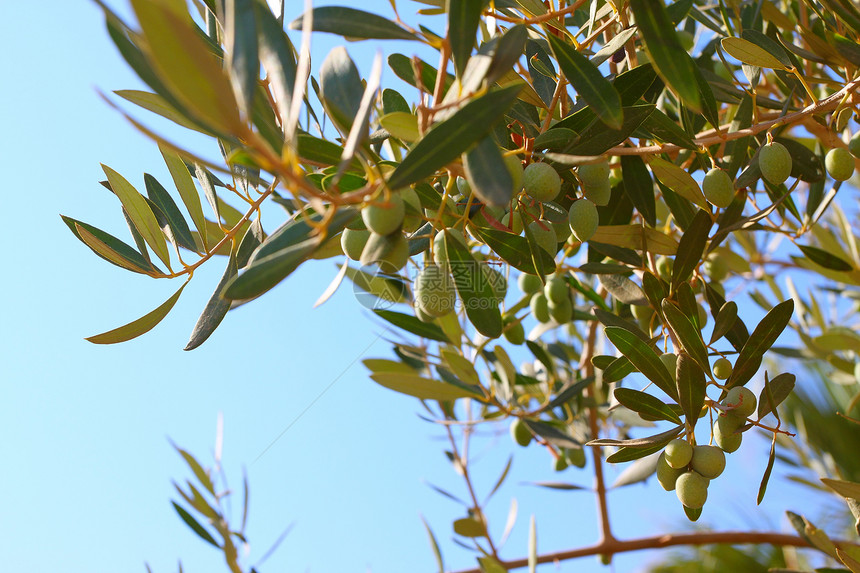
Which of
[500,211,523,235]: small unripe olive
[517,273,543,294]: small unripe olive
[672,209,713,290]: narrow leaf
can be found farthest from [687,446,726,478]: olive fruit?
[517,273,543,294]: small unripe olive

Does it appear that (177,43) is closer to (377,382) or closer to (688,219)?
(377,382)

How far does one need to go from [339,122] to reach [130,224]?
19.3 inches

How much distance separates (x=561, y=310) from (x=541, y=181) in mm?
634

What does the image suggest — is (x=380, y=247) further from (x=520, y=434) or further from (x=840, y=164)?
(x=520, y=434)

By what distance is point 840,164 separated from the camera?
0.95m

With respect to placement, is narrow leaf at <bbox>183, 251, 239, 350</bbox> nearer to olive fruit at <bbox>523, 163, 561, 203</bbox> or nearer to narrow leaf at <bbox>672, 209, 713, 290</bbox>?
olive fruit at <bbox>523, 163, 561, 203</bbox>

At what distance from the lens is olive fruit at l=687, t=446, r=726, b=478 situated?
77cm

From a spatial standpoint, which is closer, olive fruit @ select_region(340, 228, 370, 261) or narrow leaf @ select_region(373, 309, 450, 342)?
olive fruit @ select_region(340, 228, 370, 261)

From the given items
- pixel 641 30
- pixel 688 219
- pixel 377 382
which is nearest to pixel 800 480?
pixel 688 219

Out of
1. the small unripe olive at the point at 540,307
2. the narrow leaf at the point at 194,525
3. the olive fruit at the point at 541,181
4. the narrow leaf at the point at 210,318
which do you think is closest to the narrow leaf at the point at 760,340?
the olive fruit at the point at 541,181

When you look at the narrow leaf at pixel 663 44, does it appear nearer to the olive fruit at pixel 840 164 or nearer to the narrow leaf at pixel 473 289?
the narrow leaf at pixel 473 289

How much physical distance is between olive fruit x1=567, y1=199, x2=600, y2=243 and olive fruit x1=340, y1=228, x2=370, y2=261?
265 millimetres

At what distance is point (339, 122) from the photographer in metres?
0.54

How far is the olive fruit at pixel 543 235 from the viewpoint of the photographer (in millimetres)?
742
